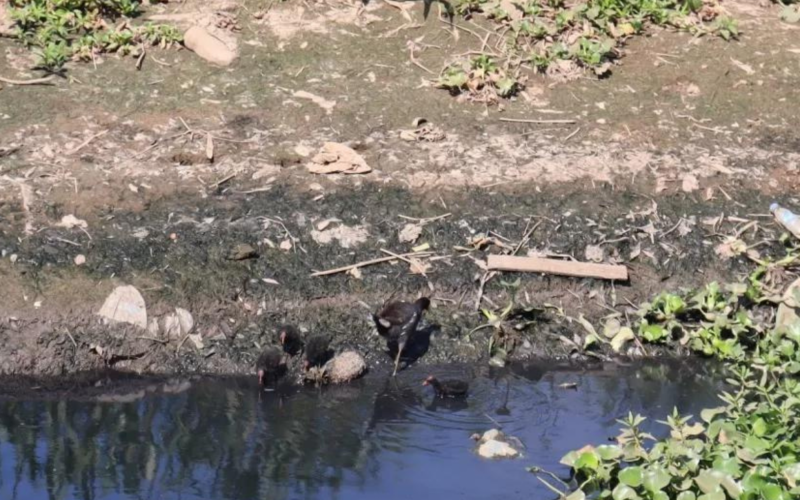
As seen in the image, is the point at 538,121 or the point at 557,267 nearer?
the point at 557,267

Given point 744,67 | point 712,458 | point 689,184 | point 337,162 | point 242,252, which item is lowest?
point 242,252

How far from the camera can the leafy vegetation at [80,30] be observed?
10852 mm

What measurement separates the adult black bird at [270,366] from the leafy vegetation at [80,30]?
3.88 metres

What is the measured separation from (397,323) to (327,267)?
863 millimetres

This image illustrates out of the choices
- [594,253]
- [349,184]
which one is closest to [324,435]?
[349,184]

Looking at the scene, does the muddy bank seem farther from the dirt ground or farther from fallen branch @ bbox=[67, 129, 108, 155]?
fallen branch @ bbox=[67, 129, 108, 155]

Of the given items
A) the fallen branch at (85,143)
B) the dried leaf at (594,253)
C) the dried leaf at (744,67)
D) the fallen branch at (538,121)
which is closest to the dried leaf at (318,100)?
the fallen branch at (538,121)

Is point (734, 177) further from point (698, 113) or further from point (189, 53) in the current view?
point (189, 53)

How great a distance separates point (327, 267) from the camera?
29.2 ft

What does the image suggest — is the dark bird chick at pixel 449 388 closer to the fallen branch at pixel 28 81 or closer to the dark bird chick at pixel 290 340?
the dark bird chick at pixel 290 340

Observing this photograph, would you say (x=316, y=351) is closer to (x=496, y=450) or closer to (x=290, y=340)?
(x=290, y=340)

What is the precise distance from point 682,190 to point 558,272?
1529 mm

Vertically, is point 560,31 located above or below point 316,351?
above

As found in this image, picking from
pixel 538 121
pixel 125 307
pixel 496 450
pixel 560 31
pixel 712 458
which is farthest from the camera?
pixel 560 31
